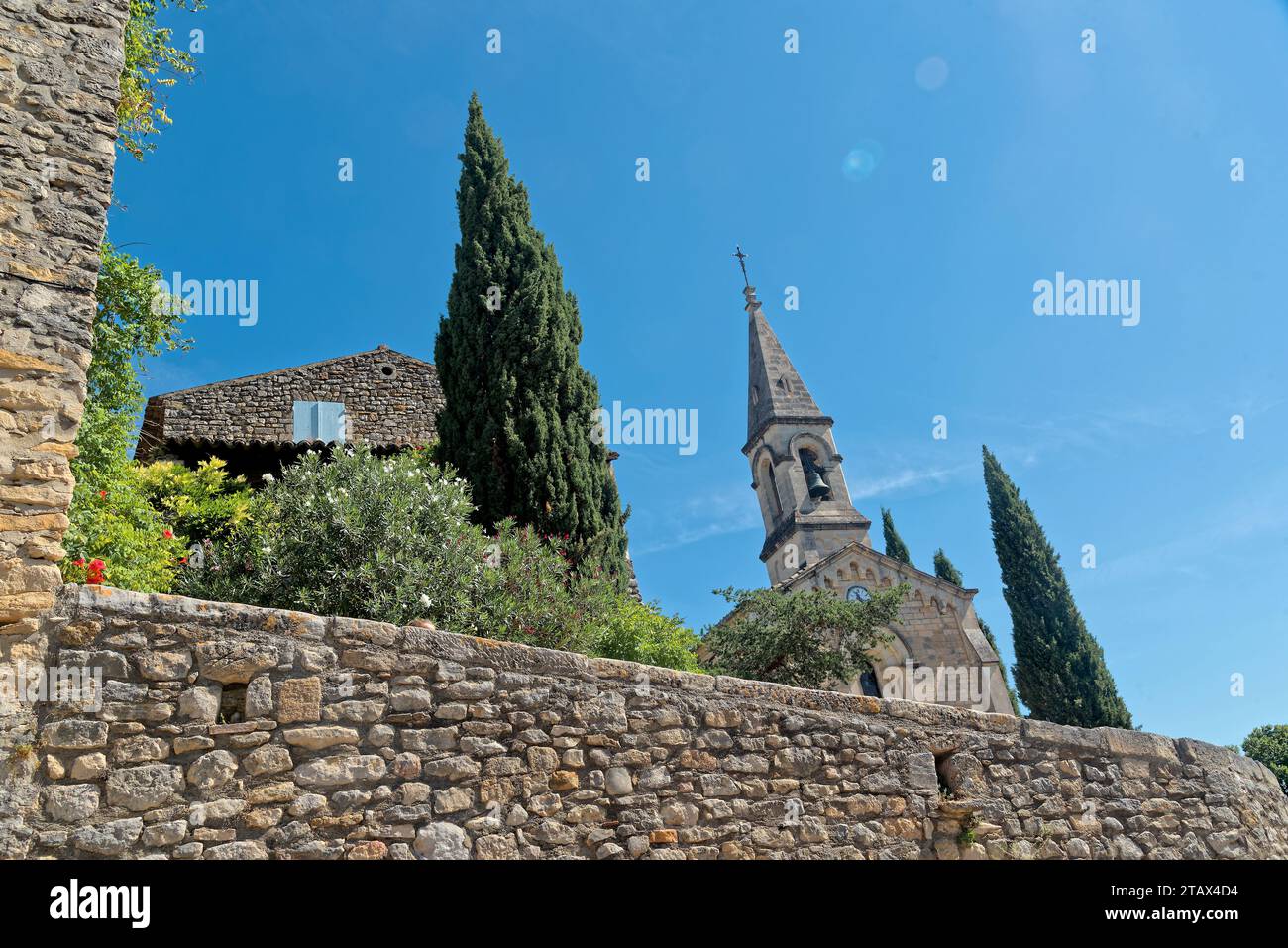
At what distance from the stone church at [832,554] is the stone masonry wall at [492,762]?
12357 mm

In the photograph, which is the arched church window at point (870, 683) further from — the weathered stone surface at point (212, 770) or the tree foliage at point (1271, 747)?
the weathered stone surface at point (212, 770)

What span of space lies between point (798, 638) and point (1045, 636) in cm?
1290

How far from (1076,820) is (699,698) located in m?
3.24

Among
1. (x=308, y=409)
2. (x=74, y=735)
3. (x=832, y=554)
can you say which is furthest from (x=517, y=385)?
(x=832, y=554)

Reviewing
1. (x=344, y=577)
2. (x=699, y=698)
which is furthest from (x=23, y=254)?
(x=699, y=698)

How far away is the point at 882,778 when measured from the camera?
572 centimetres

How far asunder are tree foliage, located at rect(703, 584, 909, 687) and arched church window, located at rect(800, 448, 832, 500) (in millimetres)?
12405

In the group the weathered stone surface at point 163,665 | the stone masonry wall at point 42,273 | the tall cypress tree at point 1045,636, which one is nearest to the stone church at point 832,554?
the tall cypress tree at point 1045,636

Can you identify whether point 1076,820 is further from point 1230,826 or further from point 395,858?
point 395,858

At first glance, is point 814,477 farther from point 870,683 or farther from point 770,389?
point 870,683

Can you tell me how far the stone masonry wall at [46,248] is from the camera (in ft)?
13.2

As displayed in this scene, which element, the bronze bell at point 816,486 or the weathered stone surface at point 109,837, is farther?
the bronze bell at point 816,486

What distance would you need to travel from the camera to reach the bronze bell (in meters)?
25.6

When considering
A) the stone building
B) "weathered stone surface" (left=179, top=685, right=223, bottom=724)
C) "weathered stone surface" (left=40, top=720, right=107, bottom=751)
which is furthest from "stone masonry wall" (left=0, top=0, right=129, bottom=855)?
the stone building
